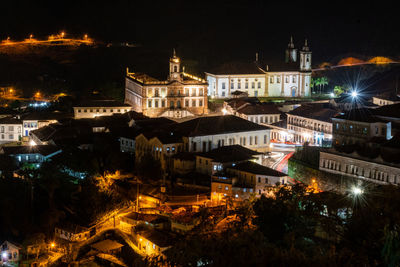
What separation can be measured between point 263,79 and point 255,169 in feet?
79.8

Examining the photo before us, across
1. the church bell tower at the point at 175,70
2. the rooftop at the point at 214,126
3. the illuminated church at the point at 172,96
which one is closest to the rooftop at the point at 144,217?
the rooftop at the point at 214,126

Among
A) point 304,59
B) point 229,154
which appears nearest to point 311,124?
point 229,154

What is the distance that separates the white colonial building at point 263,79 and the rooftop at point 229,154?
742 inches

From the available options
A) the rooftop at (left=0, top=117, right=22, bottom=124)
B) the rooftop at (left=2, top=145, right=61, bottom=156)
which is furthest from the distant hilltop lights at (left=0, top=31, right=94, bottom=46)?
the rooftop at (left=2, top=145, right=61, bottom=156)

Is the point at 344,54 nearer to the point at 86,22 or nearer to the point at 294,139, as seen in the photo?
the point at 86,22

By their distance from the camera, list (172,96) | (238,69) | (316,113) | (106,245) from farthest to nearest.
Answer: (238,69), (172,96), (316,113), (106,245)

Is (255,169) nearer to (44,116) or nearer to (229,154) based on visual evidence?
(229,154)

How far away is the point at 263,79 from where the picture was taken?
50.0 meters

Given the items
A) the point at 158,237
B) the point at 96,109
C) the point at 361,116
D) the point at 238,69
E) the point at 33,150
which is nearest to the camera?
the point at 158,237

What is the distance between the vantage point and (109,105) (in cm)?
4181

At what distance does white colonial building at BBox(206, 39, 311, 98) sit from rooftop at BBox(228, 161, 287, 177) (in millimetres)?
21931

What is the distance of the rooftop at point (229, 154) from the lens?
27.9m

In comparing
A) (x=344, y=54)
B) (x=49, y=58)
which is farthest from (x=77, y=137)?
(x=344, y=54)

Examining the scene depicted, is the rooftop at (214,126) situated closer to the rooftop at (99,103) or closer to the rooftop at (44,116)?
the rooftop at (99,103)
